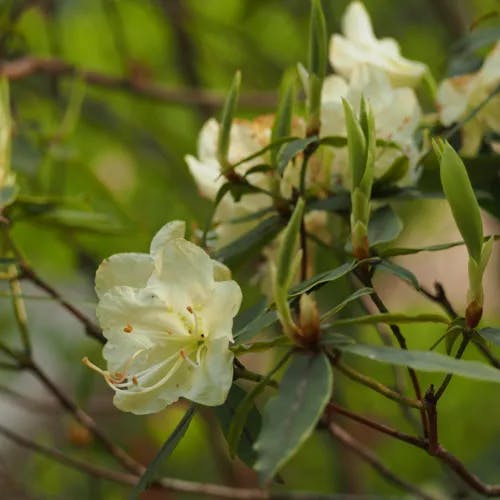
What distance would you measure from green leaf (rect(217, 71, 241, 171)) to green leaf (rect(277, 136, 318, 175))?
47 mm

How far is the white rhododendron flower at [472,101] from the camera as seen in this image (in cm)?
90

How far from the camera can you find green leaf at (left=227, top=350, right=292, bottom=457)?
1.92 ft

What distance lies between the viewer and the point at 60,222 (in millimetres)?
1029

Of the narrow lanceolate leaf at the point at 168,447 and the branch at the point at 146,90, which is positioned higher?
the narrow lanceolate leaf at the point at 168,447

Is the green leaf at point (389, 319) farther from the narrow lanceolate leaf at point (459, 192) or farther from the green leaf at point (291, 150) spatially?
the green leaf at point (291, 150)

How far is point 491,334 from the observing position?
2.10ft

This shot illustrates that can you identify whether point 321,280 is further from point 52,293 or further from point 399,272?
point 52,293

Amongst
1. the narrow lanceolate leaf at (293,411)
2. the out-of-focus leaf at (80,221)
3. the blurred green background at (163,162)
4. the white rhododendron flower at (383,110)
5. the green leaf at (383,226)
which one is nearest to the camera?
the narrow lanceolate leaf at (293,411)

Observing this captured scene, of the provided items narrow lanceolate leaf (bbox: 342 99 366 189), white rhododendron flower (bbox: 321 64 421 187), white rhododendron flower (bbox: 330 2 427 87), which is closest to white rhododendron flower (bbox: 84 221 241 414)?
narrow lanceolate leaf (bbox: 342 99 366 189)

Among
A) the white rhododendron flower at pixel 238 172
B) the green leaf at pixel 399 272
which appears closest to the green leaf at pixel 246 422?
the green leaf at pixel 399 272

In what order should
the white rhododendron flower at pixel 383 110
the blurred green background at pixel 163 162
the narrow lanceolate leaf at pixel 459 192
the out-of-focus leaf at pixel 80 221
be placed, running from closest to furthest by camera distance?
the narrow lanceolate leaf at pixel 459 192, the white rhododendron flower at pixel 383 110, the out-of-focus leaf at pixel 80 221, the blurred green background at pixel 163 162

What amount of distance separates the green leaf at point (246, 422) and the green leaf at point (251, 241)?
0.16 m

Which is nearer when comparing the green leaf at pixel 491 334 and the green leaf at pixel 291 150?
the green leaf at pixel 491 334

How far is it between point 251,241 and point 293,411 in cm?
30
